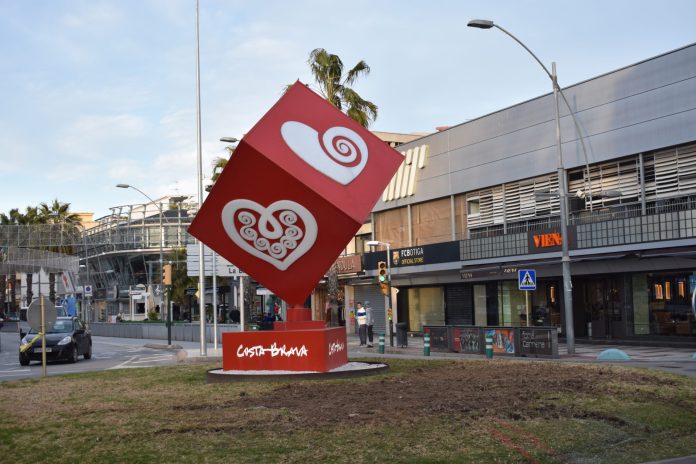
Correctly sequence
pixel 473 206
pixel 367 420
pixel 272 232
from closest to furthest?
pixel 367 420 → pixel 272 232 → pixel 473 206

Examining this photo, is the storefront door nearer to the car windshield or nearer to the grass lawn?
the grass lawn

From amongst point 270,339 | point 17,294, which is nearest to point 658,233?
point 270,339

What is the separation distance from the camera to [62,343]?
1087 inches

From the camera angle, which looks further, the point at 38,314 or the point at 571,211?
the point at 571,211

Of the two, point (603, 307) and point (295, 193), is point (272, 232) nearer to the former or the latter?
point (295, 193)

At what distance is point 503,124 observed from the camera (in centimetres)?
3719

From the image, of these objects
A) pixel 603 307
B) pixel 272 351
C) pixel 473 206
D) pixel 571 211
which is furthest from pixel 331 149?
pixel 473 206

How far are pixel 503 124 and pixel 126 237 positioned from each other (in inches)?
2449

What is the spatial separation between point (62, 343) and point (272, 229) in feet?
45.8

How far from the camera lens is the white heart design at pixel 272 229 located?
1670 cm

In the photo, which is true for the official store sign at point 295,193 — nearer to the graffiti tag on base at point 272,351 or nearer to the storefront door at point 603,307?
the graffiti tag on base at point 272,351

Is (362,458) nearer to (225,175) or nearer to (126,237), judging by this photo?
(225,175)

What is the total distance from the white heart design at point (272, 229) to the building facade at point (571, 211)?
13077 millimetres

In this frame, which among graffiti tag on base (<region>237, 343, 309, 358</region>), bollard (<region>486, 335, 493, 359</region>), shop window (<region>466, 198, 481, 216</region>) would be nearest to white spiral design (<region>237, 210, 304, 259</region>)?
graffiti tag on base (<region>237, 343, 309, 358</region>)
